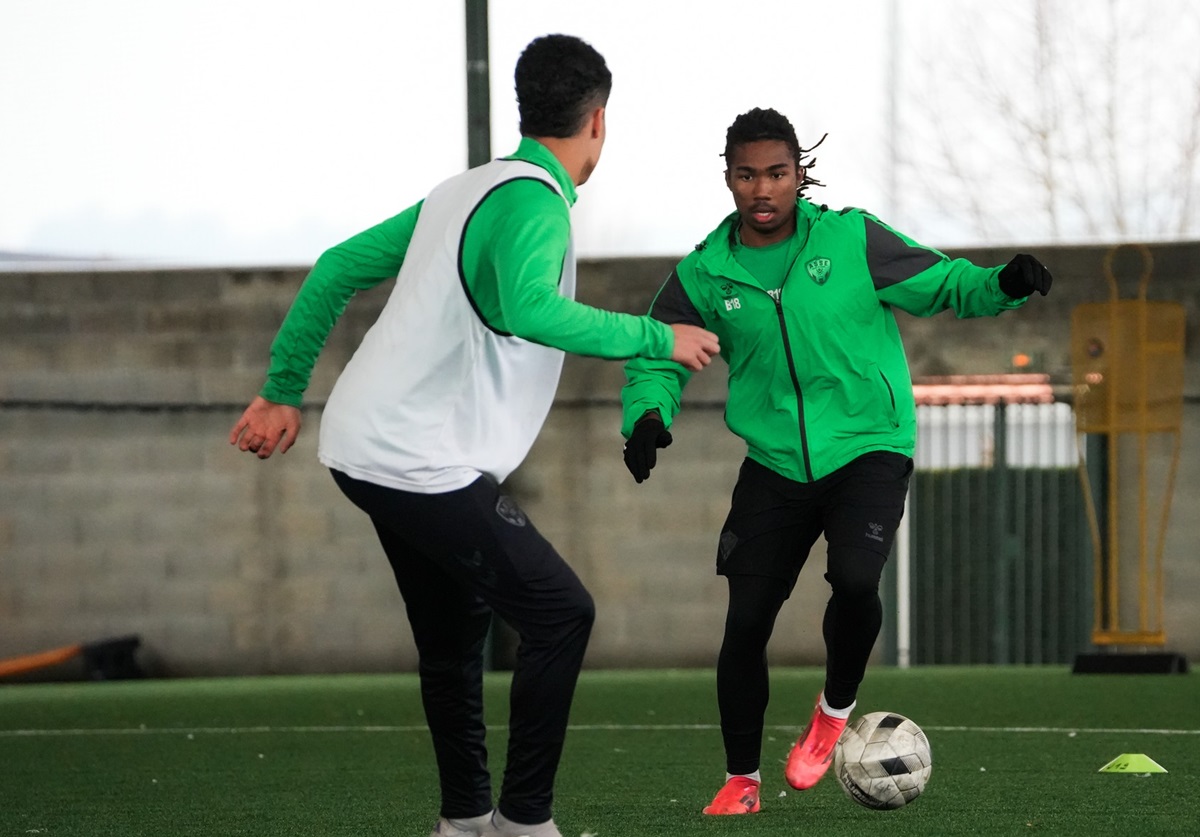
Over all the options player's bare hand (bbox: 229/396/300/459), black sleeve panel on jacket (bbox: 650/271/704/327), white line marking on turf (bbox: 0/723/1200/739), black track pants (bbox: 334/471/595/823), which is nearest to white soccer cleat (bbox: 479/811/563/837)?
black track pants (bbox: 334/471/595/823)

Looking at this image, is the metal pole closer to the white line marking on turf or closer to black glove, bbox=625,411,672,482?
the white line marking on turf

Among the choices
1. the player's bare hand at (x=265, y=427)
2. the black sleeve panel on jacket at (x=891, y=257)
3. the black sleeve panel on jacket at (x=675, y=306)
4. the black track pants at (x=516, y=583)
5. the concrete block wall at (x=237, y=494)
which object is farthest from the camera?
the concrete block wall at (x=237, y=494)

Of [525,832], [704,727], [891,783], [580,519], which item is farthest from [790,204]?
[580,519]

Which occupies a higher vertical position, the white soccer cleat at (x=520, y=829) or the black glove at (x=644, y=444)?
the black glove at (x=644, y=444)

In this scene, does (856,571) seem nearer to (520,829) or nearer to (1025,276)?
(1025,276)

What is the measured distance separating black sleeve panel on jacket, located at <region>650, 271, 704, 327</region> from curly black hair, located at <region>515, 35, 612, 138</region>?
48.7 inches

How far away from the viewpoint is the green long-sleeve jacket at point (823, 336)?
477 centimetres

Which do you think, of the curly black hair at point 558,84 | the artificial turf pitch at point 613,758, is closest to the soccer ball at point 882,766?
the artificial turf pitch at point 613,758

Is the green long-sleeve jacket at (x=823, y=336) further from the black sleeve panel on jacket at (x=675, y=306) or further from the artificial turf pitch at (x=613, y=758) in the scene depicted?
the artificial turf pitch at (x=613, y=758)

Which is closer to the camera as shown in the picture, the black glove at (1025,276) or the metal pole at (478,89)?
the black glove at (1025,276)

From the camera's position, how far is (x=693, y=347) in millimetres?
3658

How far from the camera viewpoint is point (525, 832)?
371 cm

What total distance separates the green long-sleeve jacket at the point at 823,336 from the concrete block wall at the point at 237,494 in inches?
286

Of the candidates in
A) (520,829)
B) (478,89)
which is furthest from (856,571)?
(478,89)
